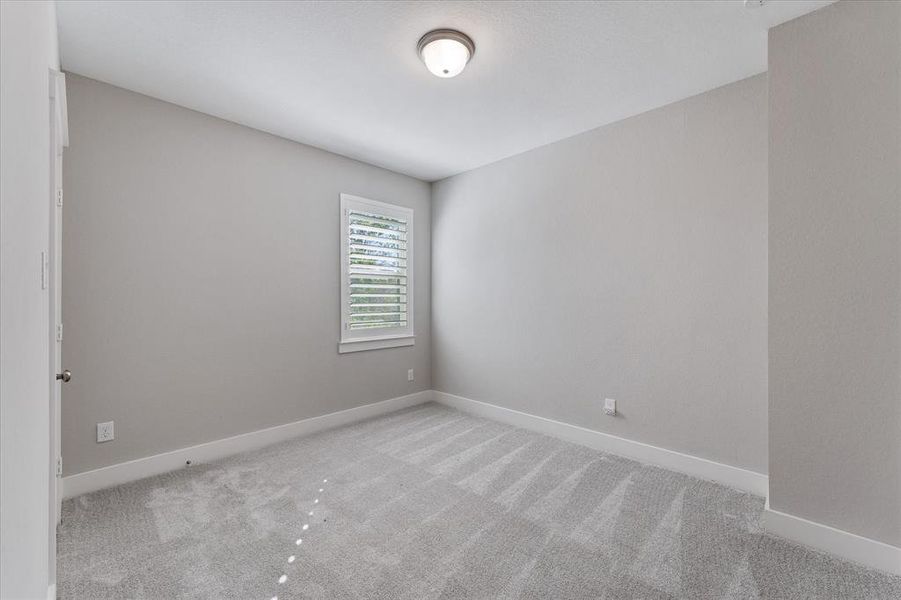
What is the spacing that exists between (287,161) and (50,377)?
245 cm

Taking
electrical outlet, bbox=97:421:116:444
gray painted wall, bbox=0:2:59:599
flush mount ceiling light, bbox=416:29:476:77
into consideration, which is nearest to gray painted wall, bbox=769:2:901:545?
flush mount ceiling light, bbox=416:29:476:77

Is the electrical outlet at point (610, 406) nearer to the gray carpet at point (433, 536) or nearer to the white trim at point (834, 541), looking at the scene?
the gray carpet at point (433, 536)

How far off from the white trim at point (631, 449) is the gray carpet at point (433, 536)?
3.8 inches

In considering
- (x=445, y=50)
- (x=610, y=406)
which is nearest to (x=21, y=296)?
(x=445, y=50)

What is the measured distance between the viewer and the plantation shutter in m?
3.89

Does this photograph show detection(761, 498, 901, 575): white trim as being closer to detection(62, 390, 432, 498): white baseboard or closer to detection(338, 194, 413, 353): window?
detection(62, 390, 432, 498): white baseboard

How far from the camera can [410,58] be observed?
2.30 metres

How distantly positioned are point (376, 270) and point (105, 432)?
240cm

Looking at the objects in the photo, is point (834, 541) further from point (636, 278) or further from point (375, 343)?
point (375, 343)

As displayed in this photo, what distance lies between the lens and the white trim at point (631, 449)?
2.51 m


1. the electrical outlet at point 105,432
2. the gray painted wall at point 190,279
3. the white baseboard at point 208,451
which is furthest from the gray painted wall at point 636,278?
the electrical outlet at point 105,432

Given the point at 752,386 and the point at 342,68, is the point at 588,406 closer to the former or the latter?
the point at 752,386

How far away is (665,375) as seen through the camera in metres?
2.87

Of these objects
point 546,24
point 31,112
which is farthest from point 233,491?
point 546,24
